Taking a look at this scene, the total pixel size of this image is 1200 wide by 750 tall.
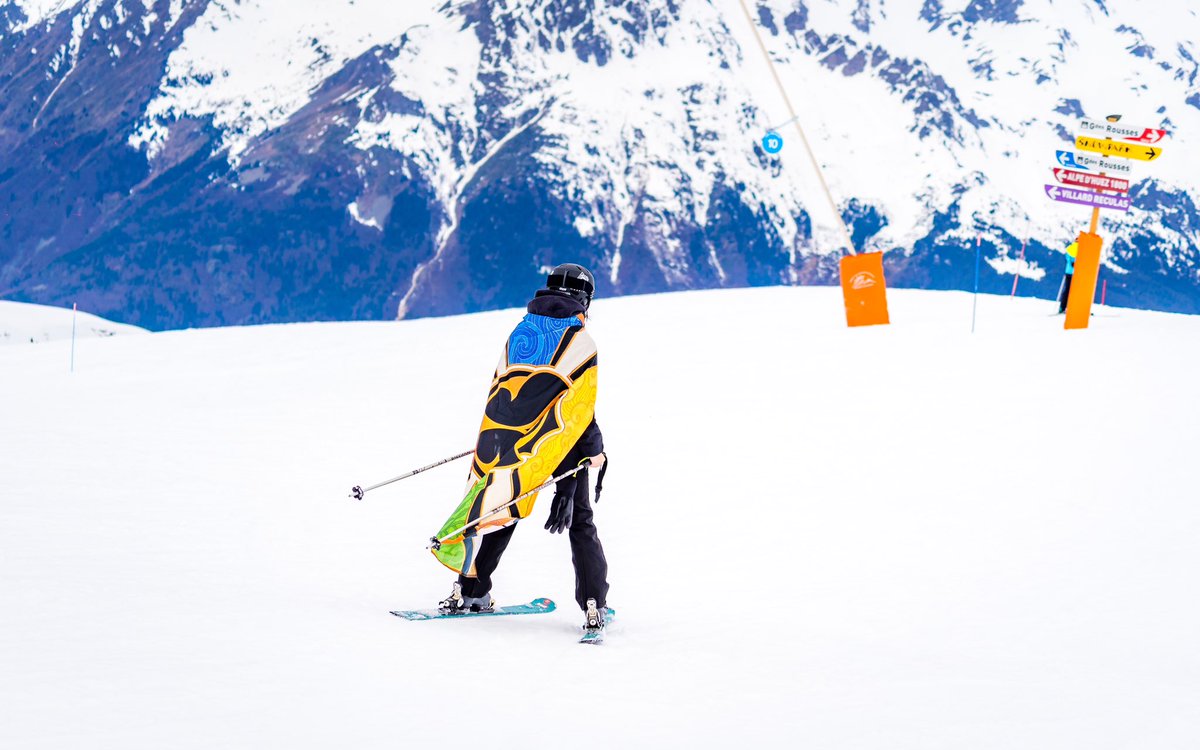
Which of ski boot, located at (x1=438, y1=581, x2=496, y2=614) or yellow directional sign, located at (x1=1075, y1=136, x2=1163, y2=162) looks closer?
ski boot, located at (x1=438, y1=581, x2=496, y2=614)

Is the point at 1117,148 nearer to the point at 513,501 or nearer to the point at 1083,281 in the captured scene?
the point at 1083,281

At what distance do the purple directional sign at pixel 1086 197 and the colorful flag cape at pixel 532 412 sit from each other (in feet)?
45.7

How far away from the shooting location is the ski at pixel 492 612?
6406 mm

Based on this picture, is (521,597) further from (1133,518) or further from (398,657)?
(1133,518)

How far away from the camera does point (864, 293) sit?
19.4 m

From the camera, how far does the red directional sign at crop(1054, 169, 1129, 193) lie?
18188mm

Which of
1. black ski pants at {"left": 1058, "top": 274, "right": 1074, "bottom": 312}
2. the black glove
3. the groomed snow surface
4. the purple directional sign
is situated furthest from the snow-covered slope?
the black glove

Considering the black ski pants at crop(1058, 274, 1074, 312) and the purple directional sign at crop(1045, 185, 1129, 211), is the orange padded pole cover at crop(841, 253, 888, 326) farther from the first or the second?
the black ski pants at crop(1058, 274, 1074, 312)

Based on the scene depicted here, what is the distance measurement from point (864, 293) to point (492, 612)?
1394cm

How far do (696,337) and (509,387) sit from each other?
1405cm

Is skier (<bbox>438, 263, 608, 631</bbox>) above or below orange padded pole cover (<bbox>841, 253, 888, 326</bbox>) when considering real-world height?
below

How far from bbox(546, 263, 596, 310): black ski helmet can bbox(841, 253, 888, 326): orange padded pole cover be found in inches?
509

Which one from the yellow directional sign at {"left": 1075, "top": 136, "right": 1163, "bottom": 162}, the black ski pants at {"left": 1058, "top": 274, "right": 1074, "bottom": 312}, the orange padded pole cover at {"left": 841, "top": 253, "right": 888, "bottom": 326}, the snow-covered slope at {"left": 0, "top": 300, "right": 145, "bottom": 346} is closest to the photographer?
the yellow directional sign at {"left": 1075, "top": 136, "right": 1163, "bottom": 162}

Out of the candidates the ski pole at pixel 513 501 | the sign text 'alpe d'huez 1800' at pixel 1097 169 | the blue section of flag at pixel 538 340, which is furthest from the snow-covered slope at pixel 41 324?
the blue section of flag at pixel 538 340
